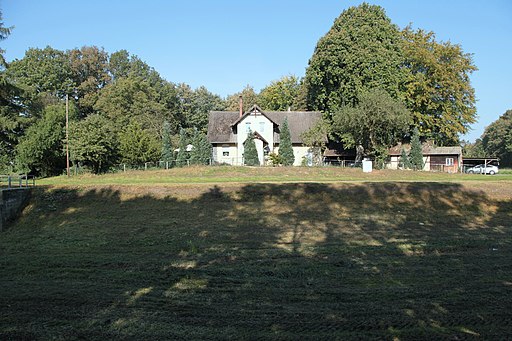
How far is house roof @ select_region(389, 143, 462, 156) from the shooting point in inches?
1844

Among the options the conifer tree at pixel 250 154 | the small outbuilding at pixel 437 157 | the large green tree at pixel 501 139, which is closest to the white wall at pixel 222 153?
the conifer tree at pixel 250 154

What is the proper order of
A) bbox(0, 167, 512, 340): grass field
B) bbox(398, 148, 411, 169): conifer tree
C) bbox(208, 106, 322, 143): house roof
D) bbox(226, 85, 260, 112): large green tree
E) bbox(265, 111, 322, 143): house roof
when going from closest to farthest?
bbox(0, 167, 512, 340): grass field < bbox(398, 148, 411, 169): conifer tree < bbox(208, 106, 322, 143): house roof < bbox(265, 111, 322, 143): house roof < bbox(226, 85, 260, 112): large green tree

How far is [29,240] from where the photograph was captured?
640 inches

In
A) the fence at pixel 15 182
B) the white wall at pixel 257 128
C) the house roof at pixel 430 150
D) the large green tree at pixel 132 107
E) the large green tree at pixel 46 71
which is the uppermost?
the large green tree at pixel 46 71

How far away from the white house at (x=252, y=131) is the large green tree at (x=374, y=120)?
681 cm

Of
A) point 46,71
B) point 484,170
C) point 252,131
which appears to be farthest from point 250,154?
point 46,71

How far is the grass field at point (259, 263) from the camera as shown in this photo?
7.38 metres

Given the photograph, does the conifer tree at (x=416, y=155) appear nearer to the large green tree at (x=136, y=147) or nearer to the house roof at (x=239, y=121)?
the house roof at (x=239, y=121)

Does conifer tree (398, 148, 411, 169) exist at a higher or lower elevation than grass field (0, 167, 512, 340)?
higher

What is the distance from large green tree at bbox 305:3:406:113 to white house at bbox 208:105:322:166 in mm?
4401

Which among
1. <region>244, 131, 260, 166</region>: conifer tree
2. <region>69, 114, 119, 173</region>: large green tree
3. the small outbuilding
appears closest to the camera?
<region>69, 114, 119, 173</region>: large green tree

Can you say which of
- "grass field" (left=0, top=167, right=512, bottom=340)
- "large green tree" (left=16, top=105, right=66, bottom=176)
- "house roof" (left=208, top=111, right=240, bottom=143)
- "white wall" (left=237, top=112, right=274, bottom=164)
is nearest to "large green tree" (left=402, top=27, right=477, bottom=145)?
"white wall" (left=237, top=112, right=274, bottom=164)

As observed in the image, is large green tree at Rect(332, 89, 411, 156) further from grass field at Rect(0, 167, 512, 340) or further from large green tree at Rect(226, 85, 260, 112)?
large green tree at Rect(226, 85, 260, 112)

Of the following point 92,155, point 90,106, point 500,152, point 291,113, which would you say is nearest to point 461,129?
point 291,113
